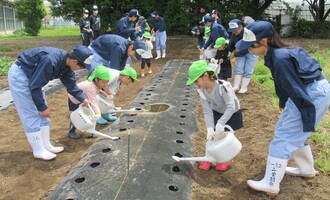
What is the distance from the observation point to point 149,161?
3156 mm

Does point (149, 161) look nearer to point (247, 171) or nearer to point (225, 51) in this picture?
point (247, 171)

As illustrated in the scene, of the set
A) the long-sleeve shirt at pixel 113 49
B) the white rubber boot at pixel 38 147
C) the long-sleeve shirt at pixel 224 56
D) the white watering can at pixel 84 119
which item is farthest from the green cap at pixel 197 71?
the long-sleeve shirt at pixel 224 56

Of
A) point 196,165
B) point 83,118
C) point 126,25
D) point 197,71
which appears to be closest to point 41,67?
point 83,118

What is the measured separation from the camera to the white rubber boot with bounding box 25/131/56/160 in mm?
3570

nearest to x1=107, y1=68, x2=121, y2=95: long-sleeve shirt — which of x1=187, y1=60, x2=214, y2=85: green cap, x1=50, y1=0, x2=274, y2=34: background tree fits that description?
x1=187, y1=60, x2=214, y2=85: green cap

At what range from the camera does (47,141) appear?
3834 millimetres

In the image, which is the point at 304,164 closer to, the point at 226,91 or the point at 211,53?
the point at 226,91

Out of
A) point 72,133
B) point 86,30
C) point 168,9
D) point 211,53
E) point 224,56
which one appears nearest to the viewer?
point 72,133

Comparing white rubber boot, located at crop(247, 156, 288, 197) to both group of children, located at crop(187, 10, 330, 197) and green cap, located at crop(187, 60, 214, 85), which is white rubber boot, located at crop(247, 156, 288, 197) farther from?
green cap, located at crop(187, 60, 214, 85)

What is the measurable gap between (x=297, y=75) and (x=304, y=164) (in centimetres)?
106

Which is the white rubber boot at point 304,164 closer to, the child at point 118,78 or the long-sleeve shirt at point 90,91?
the child at point 118,78

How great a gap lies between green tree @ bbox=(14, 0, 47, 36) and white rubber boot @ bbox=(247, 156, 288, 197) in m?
27.7

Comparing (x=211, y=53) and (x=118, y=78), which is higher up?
(x=211, y=53)

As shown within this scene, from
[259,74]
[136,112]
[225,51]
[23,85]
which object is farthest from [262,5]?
[23,85]
